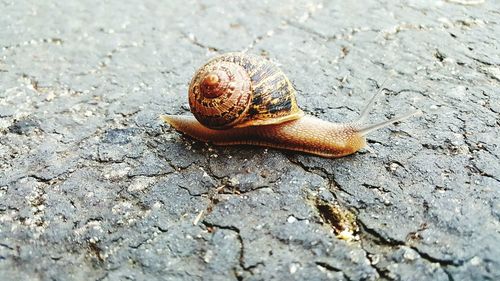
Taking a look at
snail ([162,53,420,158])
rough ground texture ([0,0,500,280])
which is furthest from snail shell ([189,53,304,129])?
rough ground texture ([0,0,500,280])

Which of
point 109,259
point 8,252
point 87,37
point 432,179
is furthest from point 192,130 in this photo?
point 87,37

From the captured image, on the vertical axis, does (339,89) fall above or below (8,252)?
above

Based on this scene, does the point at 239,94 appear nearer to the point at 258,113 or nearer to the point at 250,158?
the point at 258,113

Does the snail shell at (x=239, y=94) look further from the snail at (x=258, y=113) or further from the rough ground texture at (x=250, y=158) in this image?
the rough ground texture at (x=250, y=158)

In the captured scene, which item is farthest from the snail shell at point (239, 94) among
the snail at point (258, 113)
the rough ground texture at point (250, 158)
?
the rough ground texture at point (250, 158)

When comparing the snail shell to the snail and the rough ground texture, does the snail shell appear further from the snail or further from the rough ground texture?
the rough ground texture

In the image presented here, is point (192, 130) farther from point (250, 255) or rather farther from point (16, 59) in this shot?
point (16, 59)
